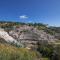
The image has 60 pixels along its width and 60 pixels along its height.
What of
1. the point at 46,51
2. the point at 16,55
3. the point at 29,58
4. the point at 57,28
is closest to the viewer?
the point at 16,55

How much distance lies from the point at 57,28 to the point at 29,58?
149ft

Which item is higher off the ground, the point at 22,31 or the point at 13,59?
the point at 22,31

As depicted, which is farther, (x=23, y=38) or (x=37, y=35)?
(x=37, y=35)

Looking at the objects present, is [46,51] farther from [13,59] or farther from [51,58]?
[13,59]

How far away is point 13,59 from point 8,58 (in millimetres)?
255

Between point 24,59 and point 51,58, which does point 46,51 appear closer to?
point 51,58

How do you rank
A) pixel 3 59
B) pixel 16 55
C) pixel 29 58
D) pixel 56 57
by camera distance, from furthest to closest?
pixel 56 57
pixel 29 58
pixel 16 55
pixel 3 59

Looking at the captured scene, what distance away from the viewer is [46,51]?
15.8 metres

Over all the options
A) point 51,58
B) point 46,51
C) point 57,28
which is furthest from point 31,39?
point 57,28

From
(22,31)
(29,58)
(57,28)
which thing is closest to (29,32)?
(22,31)

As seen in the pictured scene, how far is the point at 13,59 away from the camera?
8.48 m

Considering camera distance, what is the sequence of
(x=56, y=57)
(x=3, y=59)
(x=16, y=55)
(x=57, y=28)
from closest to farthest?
(x=3, y=59), (x=16, y=55), (x=56, y=57), (x=57, y=28)

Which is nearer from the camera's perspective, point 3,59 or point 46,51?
point 3,59

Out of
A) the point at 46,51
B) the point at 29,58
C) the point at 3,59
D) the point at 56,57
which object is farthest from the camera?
the point at 46,51
